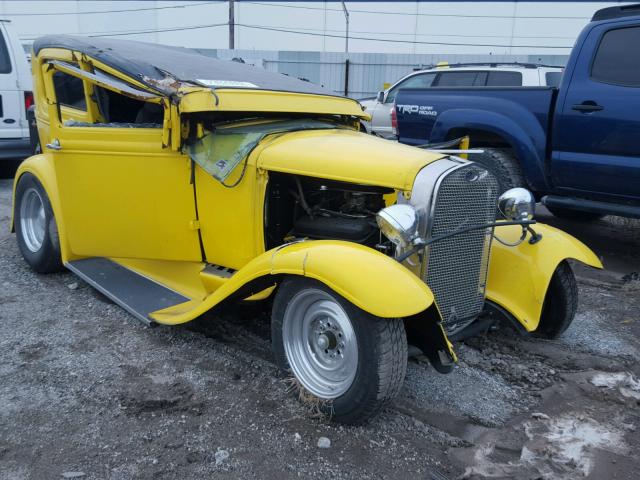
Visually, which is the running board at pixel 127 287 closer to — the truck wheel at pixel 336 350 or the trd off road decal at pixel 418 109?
the truck wheel at pixel 336 350

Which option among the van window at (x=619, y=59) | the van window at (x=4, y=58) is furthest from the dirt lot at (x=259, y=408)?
the van window at (x=4, y=58)

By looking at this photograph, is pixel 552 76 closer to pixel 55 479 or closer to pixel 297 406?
pixel 297 406

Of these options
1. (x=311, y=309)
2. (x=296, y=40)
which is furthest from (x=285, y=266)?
(x=296, y=40)

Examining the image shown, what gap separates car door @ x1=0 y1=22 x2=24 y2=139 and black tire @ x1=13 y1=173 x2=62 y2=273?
374 centimetres

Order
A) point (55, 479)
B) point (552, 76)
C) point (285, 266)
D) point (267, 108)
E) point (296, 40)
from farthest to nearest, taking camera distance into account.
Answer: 1. point (296, 40)
2. point (552, 76)
3. point (267, 108)
4. point (285, 266)
5. point (55, 479)

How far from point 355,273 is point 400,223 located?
0.37 m

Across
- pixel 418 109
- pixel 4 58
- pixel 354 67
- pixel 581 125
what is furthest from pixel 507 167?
pixel 354 67

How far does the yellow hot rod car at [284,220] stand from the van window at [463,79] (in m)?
5.67

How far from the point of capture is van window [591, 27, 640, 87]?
5.13m

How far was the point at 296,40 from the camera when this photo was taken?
2956 centimetres

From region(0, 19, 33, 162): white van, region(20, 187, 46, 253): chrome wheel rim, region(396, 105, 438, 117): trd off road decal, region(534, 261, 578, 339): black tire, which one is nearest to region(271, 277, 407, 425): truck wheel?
region(534, 261, 578, 339): black tire

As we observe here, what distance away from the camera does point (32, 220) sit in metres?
5.02

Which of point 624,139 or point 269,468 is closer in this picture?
point 269,468

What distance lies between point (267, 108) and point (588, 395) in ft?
8.81
